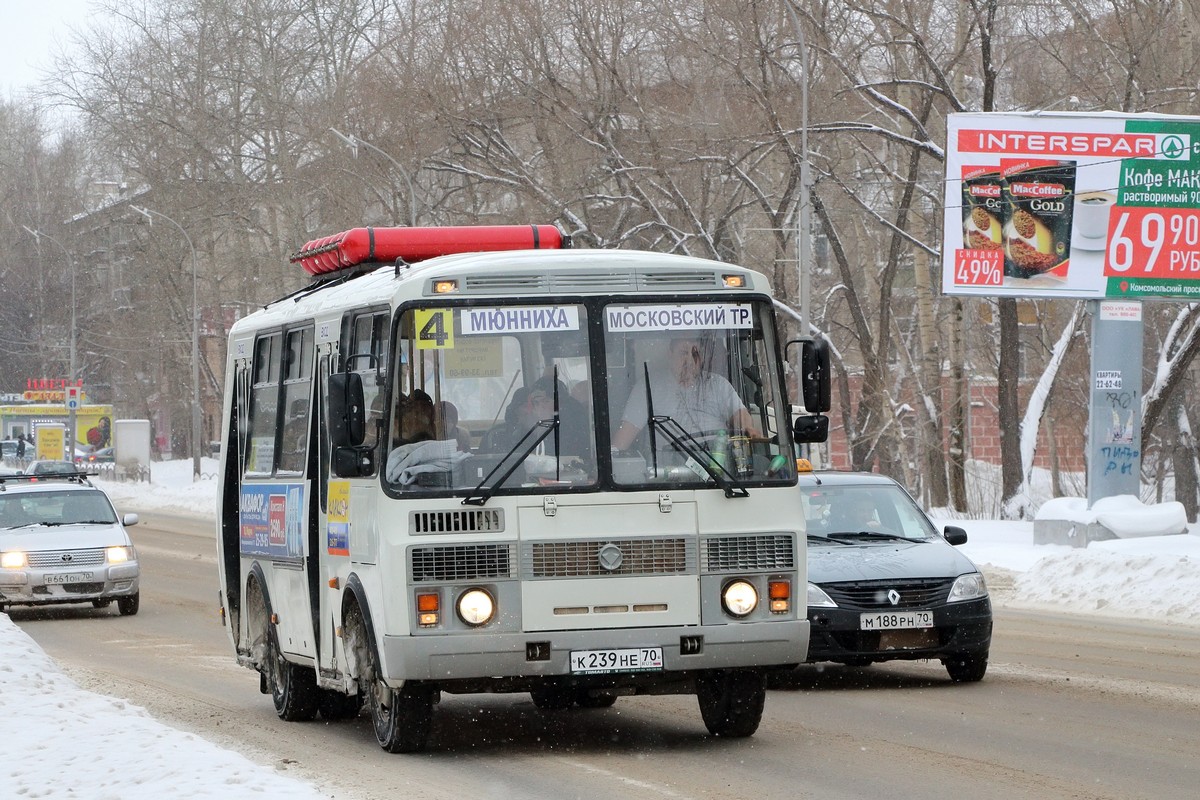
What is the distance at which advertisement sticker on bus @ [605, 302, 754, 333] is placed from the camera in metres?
9.65

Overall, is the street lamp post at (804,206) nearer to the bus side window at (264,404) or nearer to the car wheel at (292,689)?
the bus side window at (264,404)

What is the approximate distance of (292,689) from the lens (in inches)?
470

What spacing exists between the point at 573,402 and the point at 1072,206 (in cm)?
2075

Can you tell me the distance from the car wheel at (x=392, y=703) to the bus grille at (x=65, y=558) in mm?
13161

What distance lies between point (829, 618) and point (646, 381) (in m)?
3.80

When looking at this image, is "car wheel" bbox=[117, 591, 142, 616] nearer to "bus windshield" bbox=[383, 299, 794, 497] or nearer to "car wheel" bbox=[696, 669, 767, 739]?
"car wheel" bbox=[696, 669, 767, 739]

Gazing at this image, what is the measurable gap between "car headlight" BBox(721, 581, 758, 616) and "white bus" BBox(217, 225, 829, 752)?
0.01 m

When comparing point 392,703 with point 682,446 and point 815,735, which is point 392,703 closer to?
point 682,446

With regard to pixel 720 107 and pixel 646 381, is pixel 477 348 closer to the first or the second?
pixel 646 381

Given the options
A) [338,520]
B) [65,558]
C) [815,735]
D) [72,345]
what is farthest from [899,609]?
[72,345]

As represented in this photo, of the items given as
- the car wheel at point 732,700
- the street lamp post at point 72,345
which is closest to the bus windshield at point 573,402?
the car wheel at point 732,700

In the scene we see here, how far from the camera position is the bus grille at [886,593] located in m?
12.8

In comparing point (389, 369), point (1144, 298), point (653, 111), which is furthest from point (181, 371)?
point (389, 369)

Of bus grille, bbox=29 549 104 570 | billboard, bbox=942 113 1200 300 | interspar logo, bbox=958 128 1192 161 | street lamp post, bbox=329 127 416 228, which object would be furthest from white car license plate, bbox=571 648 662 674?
street lamp post, bbox=329 127 416 228
